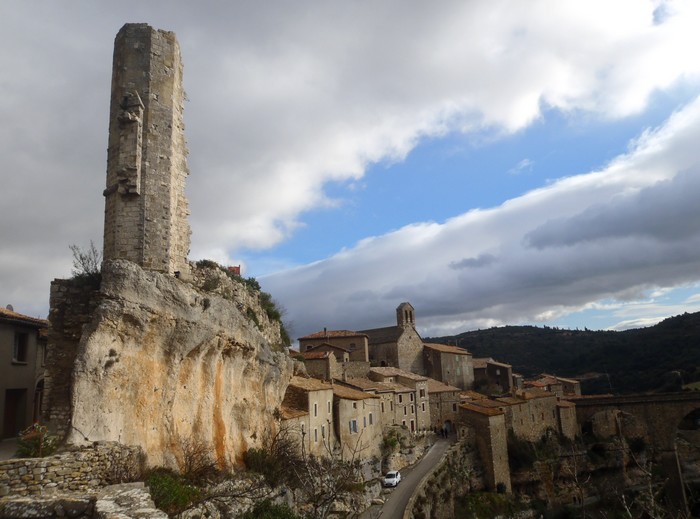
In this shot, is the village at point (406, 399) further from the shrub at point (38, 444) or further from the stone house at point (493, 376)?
the shrub at point (38, 444)

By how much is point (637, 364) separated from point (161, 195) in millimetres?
115866

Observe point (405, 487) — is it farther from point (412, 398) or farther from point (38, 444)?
point (38, 444)

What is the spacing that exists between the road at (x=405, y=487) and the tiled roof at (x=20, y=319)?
1888cm

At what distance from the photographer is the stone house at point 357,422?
34781mm

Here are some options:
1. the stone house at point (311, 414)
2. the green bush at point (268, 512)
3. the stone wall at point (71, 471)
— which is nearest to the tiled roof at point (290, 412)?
the stone house at point (311, 414)

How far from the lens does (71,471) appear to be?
1223cm

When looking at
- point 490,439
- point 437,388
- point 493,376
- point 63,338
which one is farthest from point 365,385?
point 493,376

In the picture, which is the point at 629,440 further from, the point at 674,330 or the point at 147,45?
the point at 674,330

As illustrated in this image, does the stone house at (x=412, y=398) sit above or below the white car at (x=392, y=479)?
above

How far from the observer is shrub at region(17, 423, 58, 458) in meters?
13.0

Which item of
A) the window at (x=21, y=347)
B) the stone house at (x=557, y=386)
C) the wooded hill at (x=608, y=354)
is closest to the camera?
the window at (x=21, y=347)

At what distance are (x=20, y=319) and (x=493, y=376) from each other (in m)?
63.3

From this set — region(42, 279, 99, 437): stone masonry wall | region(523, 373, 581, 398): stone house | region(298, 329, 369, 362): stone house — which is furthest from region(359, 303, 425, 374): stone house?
region(42, 279, 99, 437): stone masonry wall

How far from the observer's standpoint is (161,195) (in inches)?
800
